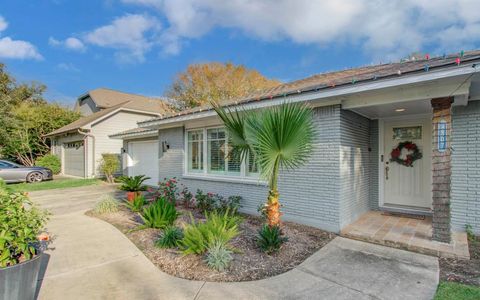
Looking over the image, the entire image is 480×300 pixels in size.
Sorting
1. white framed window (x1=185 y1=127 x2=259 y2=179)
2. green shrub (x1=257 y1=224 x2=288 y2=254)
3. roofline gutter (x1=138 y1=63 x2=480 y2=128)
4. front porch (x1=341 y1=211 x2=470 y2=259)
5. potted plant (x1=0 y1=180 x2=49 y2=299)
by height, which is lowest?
front porch (x1=341 y1=211 x2=470 y2=259)

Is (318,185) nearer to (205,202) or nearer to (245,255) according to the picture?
(245,255)

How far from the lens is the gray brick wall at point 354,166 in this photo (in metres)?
5.38

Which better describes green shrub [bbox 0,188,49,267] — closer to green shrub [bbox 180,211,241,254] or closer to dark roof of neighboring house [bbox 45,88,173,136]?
green shrub [bbox 180,211,241,254]

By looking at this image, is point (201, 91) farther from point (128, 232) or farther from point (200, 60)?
point (128, 232)

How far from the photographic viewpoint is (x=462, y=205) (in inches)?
204

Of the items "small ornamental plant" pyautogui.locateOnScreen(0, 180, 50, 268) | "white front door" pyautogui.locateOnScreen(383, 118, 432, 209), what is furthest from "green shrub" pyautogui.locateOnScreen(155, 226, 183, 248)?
"white front door" pyautogui.locateOnScreen(383, 118, 432, 209)

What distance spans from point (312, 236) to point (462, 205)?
10.6 feet

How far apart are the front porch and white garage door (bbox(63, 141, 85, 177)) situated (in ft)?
54.1

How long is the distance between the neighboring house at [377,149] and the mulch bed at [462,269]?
537 mm

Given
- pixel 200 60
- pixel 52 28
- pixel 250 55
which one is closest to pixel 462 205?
pixel 52 28

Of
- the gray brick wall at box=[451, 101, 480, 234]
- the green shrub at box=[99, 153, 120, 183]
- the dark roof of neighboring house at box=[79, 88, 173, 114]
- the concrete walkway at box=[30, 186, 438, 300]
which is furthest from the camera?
the dark roof of neighboring house at box=[79, 88, 173, 114]

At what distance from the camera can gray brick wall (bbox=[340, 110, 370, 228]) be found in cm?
538

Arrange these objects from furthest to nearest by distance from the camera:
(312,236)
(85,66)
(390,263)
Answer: (85,66) → (312,236) → (390,263)

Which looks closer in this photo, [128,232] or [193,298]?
[193,298]
